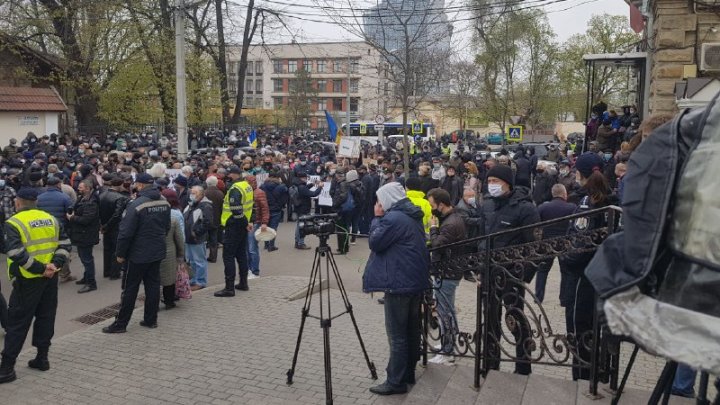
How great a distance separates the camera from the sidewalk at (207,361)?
6.10m

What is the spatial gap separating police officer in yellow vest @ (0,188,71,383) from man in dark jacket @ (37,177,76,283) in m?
3.91

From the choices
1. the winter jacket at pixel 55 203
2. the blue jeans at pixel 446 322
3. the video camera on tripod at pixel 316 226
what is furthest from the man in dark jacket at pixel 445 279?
the winter jacket at pixel 55 203

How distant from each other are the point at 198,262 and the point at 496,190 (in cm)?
577

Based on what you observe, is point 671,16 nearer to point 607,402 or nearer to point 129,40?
point 607,402

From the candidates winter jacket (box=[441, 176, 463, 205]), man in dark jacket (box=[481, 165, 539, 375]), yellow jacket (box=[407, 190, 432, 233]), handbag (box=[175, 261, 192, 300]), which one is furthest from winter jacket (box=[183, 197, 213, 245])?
winter jacket (box=[441, 176, 463, 205])

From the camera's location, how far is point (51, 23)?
29.5 m

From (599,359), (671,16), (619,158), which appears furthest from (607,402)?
(671,16)

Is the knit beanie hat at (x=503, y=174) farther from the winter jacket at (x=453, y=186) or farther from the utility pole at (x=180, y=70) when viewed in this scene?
the utility pole at (x=180, y=70)

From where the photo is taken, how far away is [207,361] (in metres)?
7.00

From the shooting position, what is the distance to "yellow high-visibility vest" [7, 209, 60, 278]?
6539 millimetres

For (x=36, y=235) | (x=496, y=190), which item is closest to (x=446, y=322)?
(x=496, y=190)

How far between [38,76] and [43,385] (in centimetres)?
2731

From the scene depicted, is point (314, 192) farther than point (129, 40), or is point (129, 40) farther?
point (129, 40)

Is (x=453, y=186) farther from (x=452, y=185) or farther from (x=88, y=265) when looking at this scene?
(x=88, y=265)
